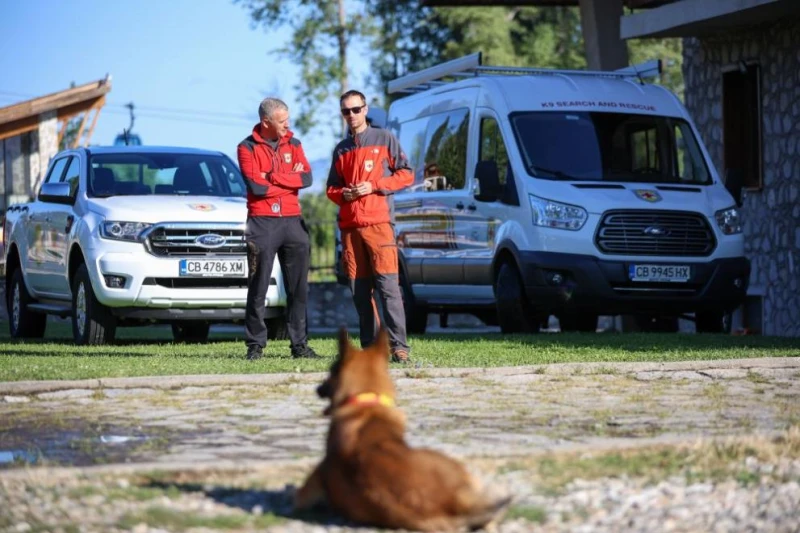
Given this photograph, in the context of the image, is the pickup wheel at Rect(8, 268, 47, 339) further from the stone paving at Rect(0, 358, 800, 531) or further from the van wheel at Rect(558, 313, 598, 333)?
the stone paving at Rect(0, 358, 800, 531)

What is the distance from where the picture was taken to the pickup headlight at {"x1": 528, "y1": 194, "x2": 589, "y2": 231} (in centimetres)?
1442

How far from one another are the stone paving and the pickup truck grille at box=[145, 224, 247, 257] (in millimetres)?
4488

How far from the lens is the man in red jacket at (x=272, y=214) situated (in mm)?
11391

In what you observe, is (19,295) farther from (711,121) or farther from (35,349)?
(711,121)

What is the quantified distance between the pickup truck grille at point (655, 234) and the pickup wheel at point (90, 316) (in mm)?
4505

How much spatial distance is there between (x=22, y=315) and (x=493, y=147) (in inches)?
211

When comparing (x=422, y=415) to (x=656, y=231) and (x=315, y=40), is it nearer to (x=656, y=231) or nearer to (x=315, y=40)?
(x=656, y=231)

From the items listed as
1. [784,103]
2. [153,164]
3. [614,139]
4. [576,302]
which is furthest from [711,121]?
[153,164]

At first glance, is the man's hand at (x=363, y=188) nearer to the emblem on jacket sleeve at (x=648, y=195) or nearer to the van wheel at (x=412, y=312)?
the emblem on jacket sleeve at (x=648, y=195)

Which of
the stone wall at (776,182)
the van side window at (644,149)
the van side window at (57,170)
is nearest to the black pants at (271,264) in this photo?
the van side window at (644,149)

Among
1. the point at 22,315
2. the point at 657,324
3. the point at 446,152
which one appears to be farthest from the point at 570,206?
the point at 22,315

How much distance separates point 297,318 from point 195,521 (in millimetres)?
6428

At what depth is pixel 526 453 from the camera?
6.33 m

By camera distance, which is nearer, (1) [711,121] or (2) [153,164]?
(2) [153,164]
